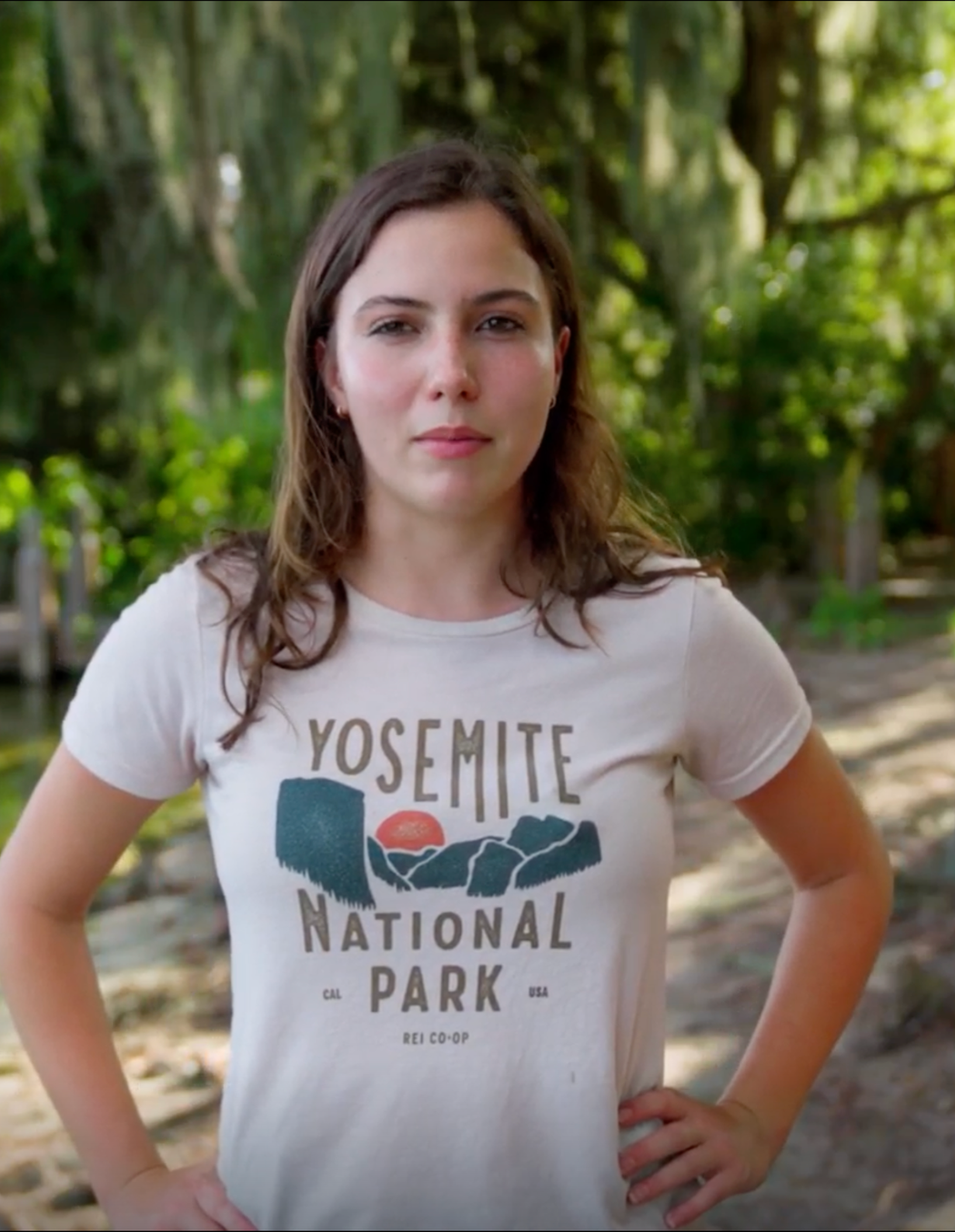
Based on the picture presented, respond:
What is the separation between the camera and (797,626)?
7242 millimetres

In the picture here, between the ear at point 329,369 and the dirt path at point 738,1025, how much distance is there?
1077 mm

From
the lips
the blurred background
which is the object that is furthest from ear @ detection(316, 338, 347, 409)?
the blurred background

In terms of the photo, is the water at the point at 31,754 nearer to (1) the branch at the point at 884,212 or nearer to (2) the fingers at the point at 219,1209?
(2) the fingers at the point at 219,1209

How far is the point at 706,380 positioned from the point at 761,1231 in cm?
591

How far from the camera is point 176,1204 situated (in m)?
1.06

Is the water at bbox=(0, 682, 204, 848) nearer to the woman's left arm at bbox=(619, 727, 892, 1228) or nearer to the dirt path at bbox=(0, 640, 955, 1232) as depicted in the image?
the dirt path at bbox=(0, 640, 955, 1232)

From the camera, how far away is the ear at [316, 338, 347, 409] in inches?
46.9

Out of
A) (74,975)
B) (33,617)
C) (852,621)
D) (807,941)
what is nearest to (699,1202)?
(807,941)

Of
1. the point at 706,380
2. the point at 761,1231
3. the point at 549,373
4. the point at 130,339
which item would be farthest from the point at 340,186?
the point at 549,373

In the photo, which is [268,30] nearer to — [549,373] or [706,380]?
[549,373]

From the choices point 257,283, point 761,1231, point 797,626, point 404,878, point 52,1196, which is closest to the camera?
point 404,878

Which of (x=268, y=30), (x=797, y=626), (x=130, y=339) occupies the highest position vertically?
(x=268, y=30)

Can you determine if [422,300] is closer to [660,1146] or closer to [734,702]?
[734,702]

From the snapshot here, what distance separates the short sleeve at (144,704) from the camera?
1.08 metres
